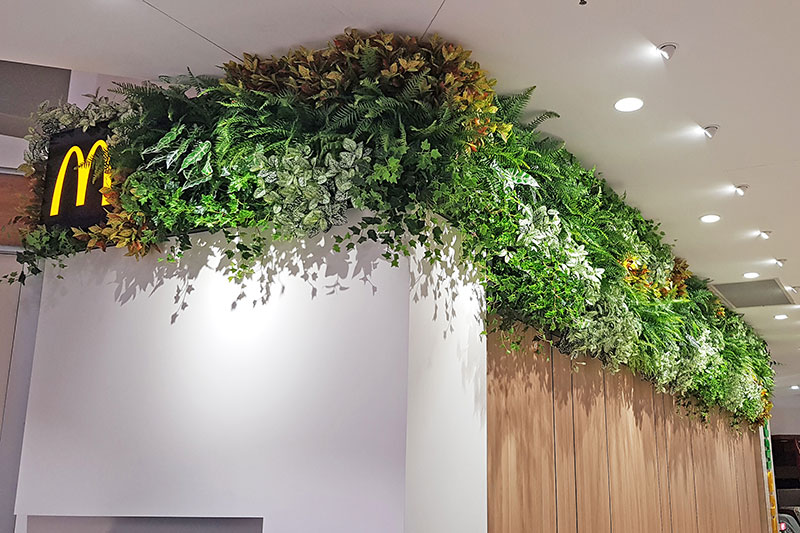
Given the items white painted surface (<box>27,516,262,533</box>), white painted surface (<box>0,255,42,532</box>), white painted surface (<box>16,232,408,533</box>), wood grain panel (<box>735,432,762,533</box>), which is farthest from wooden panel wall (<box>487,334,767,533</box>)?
white painted surface (<box>0,255,42,532</box>)

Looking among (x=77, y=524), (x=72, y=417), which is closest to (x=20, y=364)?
(x=72, y=417)

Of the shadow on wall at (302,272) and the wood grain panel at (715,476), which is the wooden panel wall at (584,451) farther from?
the shadow on wall at (302,272)

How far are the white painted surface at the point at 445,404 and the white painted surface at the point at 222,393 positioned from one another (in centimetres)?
8

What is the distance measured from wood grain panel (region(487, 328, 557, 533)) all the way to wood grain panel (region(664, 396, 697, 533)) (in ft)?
7.64

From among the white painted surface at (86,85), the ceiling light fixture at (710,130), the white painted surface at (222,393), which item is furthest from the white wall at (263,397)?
the ceiling light fixture at (710,130)

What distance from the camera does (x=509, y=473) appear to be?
11.3ft

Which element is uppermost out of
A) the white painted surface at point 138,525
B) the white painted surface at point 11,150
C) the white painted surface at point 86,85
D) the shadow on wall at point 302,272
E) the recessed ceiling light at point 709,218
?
the white painted surface at point 86,85

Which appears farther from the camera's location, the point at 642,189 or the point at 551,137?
the point at 642,189

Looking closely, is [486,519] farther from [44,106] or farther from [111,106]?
[44,106]

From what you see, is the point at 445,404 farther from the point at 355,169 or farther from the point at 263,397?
the point at 355,169

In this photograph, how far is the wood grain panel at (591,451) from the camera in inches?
162

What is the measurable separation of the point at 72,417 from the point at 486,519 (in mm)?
1820

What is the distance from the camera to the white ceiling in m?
2.94

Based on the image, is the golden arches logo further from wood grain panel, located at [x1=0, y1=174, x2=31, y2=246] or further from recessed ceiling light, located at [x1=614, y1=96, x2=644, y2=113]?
recessed ceiling light, located at [x1=614, y1=96, x2=644, y2=113]
